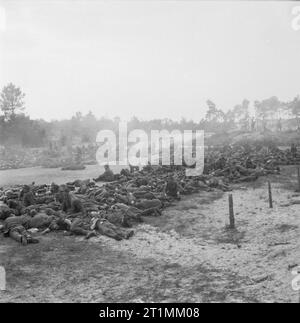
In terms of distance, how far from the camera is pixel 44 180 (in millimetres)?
26656

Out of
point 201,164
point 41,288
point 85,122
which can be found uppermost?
point 85,122

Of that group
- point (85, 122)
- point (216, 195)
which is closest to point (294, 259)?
point (216, 195)

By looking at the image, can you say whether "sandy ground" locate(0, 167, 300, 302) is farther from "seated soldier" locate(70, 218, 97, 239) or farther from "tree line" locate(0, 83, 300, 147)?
"tree line" locate(0, 83, 300, 147)

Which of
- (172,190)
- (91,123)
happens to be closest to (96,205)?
(172,190)

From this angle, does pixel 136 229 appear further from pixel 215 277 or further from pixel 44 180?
pixel 44 180

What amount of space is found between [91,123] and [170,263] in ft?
216

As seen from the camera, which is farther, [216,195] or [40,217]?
[216,195]

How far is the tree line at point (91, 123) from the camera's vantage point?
49.4 meters

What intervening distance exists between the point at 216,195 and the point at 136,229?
21.6 ft

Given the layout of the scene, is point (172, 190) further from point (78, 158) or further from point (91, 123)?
point (91, 123)

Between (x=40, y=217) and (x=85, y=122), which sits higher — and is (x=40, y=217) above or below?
below

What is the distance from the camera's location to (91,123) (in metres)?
73.2

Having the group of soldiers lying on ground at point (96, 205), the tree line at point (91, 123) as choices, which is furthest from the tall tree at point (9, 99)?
the group of soldiers lying on ground at point (96, 205)

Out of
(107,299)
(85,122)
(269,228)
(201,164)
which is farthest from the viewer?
(85,122)
